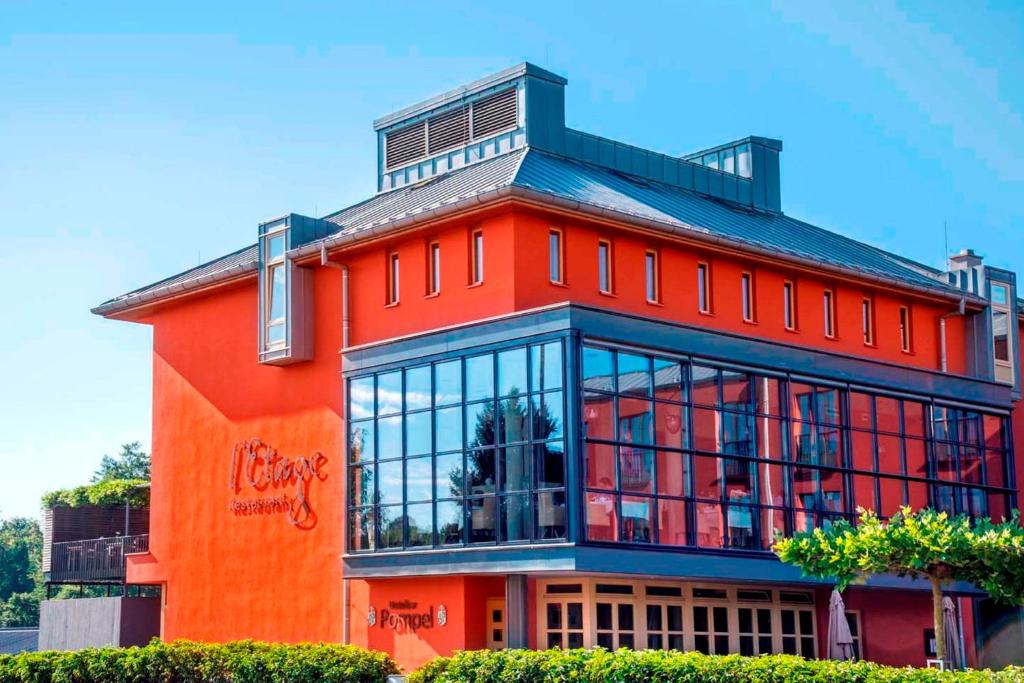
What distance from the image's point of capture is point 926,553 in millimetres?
21797

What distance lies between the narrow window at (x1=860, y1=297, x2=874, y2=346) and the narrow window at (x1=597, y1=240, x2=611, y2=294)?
7.69 meters

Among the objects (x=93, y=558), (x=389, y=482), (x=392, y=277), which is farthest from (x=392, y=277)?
(x=93, y=558)

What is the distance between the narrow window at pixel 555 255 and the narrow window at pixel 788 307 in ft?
20.8

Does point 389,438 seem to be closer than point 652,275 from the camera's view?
Yes

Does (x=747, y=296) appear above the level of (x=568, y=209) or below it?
below

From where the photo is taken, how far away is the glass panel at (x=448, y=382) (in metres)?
26.4

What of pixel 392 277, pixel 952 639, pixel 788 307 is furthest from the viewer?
pixel 952 639

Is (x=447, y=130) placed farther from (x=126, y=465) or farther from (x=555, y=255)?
(x=126, y=465)

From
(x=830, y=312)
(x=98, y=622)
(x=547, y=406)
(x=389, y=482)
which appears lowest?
(x=98, y=622)

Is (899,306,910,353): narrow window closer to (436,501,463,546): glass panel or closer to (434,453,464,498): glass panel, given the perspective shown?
(434,453,464,498): glass panel

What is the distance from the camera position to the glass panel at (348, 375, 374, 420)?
28266mm

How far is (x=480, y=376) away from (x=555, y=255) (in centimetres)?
290

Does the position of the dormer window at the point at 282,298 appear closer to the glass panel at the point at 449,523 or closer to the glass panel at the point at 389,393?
the glass panel at the point at 389,393

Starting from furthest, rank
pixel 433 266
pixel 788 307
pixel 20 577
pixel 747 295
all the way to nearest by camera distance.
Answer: pixel 20 577, pixel 788 307, pixel 747 295, pixel 433 266
